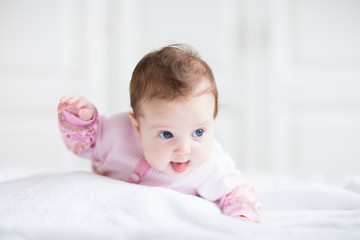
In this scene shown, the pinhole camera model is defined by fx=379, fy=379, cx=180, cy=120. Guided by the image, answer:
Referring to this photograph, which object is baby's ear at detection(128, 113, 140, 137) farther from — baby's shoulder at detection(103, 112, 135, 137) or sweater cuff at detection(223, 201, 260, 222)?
sweater cuff at detection(223, 201, 260, 222)

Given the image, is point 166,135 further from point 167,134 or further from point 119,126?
point 119,126

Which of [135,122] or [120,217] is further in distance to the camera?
[135,122]

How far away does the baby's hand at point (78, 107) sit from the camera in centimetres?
98

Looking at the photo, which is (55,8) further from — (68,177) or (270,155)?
(68,177)

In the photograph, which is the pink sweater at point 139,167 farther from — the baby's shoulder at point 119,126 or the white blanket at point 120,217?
the white blanket at point 120,217

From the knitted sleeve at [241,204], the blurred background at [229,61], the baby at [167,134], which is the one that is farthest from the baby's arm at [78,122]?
the blurred background at [229,61]

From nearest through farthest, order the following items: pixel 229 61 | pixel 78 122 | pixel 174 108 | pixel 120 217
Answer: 1. pixel 120 217
2. pixel 174 108
3. pixel 78 122
4. pixel 229 61

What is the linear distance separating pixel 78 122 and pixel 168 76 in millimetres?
337

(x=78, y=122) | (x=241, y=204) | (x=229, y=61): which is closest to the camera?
(x=241, y=204)

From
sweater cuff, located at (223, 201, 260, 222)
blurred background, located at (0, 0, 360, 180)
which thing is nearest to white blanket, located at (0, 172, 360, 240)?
sweater cuff, located at (223, 201, 260, 222)

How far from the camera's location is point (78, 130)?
1035 mm

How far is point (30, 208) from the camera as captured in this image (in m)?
0.71

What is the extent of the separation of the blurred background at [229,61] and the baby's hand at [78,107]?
137cm

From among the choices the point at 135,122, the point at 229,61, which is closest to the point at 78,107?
the point at 135,122
